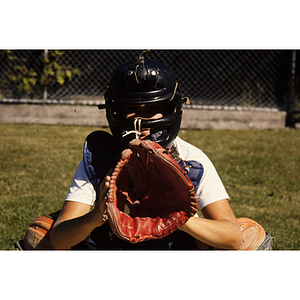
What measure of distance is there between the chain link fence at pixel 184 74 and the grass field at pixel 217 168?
1.08 metres

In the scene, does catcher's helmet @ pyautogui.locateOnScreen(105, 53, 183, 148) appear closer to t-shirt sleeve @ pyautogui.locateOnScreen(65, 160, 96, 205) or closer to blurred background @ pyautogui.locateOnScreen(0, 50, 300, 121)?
t-shirt sleeve @ pyautogui.locateOnScreen(65, 160, 96, 205)

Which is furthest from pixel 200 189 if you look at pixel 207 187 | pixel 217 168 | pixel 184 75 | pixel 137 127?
pixel 184 75

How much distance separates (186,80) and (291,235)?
6519 millimetres

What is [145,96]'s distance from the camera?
216 centimetres

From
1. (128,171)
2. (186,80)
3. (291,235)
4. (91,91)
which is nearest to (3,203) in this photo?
(128,171)

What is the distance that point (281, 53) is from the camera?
374 inches

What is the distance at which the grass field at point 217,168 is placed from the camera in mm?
3965

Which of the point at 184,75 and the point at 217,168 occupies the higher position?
the point at 184,75

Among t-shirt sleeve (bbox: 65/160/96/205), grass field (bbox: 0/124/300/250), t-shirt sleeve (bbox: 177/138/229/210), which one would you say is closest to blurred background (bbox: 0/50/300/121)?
grass field (bbox: 0/124/300/250)

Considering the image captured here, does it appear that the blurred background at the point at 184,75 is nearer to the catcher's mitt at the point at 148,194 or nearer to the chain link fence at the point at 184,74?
the chain link fence at the point at 184,74

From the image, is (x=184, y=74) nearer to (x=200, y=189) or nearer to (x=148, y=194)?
(x=200, y=189)

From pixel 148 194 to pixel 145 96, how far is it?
0.58 meters

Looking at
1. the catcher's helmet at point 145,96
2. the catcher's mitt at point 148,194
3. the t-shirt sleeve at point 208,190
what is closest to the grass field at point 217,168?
the t-shirt sleeve at point 208,190
